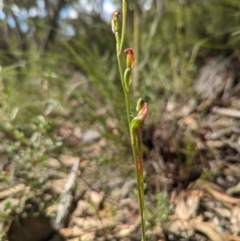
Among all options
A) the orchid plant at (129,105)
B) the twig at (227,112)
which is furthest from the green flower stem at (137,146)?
the twig at (227,112)

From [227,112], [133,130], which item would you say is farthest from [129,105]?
[227,112]

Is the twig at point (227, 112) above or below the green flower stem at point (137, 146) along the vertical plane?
above

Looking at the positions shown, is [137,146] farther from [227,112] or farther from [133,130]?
[227,112]

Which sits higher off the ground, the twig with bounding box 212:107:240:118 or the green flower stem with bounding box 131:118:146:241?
the twig with bounding box 212:107:240:118

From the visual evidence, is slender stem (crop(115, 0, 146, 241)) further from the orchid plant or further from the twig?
the twig

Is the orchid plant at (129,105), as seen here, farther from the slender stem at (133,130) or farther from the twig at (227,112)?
the twig at (227,112)

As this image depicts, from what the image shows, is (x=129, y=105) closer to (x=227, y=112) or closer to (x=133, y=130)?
(x=133, y=130)

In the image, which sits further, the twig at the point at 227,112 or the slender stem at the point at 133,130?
the twig at the point at 227,112

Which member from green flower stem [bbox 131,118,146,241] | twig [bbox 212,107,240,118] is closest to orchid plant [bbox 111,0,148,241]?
green flower stem [bbox 131,118,146,241]

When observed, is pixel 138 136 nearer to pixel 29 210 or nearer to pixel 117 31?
pixel 117 31

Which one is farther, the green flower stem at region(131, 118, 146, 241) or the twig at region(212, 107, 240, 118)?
the twig at region(212, 107, 240, 118)

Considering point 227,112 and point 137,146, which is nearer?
point 137,146
